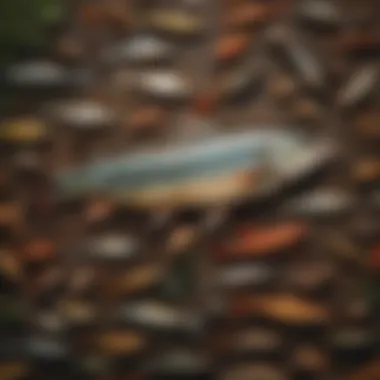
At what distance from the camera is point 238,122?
1.02m

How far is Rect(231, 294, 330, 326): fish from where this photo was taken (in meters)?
1.00

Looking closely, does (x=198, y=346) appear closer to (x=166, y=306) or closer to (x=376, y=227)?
(x=166, y=306)

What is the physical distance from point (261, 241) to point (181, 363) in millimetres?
169

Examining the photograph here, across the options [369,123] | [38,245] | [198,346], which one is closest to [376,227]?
[369,123]

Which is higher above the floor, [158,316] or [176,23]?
[176,23]

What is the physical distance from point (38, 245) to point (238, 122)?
28cm

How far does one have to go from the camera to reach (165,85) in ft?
3.37

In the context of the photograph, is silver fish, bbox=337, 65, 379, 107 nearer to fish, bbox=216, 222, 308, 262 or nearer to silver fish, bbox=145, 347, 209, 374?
fish, bbox=216, 222, 308, 262

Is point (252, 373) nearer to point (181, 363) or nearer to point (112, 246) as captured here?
point (181, 363)

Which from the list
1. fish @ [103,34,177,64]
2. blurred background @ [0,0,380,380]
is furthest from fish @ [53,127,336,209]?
fish @ [103,34,177,64]

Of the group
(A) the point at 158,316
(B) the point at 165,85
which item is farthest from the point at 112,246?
(B) the point at 165,85

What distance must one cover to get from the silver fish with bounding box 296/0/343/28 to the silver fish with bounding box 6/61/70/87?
0.29 meters

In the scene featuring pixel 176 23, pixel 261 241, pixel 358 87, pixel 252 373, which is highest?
pixel 176 23

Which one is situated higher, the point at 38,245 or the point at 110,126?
the point at 110,126
